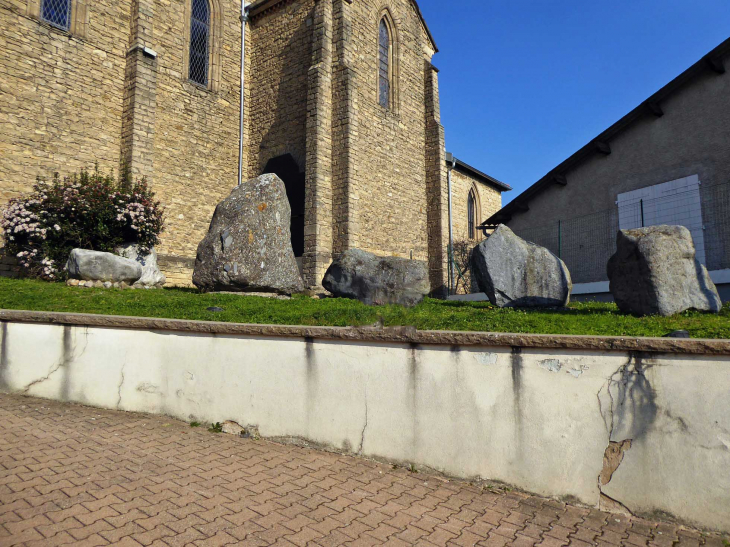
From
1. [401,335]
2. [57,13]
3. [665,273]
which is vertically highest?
[57,13]

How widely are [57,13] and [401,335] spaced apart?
1653cm

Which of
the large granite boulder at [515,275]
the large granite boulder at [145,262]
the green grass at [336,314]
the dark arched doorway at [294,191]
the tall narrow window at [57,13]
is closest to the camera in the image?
the green grass at [336,314]

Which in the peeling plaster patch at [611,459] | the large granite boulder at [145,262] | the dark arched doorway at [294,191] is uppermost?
the dark arched doorway at [294,191]

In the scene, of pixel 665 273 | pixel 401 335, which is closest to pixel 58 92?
pixel 401 335

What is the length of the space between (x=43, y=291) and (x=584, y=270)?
42.0 feet

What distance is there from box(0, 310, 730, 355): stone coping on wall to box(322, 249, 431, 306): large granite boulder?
4325mm

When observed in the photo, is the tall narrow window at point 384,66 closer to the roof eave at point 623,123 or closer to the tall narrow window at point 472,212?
the roof eave at point 623,123

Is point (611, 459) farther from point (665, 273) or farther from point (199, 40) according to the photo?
point (199, 40)

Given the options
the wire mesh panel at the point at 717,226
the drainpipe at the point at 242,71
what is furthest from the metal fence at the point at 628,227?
the drainpipe at the point at 242,71

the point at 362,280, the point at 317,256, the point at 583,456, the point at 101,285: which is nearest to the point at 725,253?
the point at 362,280

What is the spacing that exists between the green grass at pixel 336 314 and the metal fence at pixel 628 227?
4.45m

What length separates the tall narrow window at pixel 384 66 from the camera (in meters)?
19.5

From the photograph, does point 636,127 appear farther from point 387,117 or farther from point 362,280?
point 362,280

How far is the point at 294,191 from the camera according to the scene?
17.7 metres
